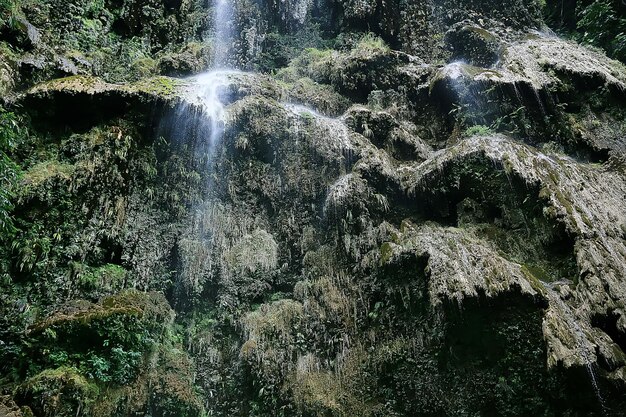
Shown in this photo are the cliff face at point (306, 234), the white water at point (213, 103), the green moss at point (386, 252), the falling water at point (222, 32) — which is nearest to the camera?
the cliff face at point (306, 234)

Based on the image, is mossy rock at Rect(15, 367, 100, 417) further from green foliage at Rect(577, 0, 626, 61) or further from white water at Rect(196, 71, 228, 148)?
green foliage at Rect(577, 0, 626, 61)

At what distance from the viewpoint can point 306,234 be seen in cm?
996

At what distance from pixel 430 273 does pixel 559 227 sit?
2628 mm

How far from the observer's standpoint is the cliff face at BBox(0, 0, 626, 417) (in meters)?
7.16

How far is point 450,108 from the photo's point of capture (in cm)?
1227

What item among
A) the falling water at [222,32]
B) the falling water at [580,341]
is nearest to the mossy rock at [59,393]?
the falling water at [580,341]

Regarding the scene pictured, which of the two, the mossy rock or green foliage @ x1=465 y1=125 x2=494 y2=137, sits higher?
green foliage @ x1=465 y1=125 x2=494 y2=137

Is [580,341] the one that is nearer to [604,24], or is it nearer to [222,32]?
→ [604,24]

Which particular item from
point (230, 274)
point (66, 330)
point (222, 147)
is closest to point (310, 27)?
point (222, 147)

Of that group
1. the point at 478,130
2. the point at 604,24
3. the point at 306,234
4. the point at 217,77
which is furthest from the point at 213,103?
the point at 604,24

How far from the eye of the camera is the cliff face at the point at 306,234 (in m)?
7.16

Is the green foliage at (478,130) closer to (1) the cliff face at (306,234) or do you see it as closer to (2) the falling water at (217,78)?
(1) the cliff face at (306,234)

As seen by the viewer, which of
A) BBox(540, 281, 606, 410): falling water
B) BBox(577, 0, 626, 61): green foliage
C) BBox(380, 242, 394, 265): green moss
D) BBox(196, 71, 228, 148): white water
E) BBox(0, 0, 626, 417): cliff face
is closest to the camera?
BBox(540, 281, 606, 410): falling water

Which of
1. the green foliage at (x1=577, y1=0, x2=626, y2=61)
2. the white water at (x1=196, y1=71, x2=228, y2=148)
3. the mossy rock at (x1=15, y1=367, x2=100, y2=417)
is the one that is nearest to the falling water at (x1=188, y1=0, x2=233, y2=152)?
the white water at (x1=196, y1=71, x2=228, y2=148)
